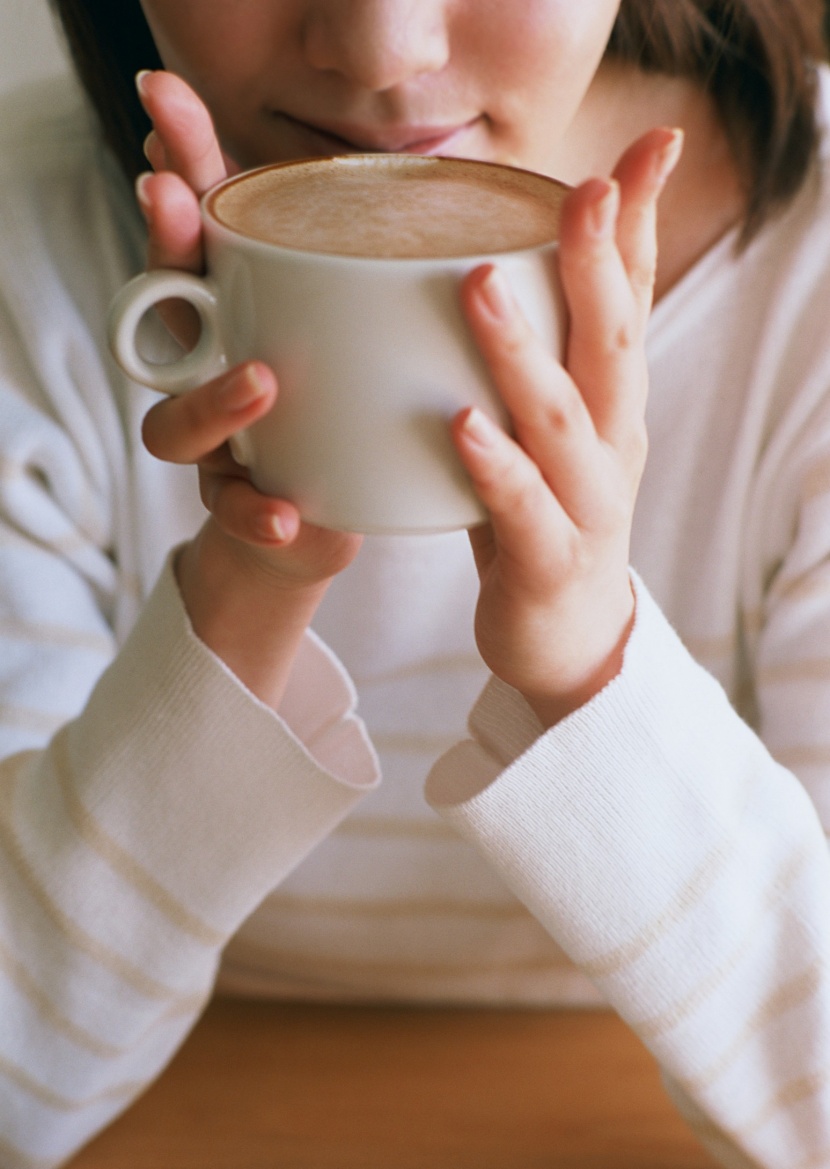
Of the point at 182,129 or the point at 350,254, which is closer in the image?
the point at 350,254

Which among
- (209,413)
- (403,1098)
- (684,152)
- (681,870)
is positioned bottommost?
(403,1098)

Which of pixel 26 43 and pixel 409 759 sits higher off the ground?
pixel 26 43

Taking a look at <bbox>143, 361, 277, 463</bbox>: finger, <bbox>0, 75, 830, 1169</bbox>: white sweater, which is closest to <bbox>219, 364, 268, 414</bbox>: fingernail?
<bbox>143, 361, 277, 463</bbox>: finger

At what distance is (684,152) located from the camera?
3.10 ft

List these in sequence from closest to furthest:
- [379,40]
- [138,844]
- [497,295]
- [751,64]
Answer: [497,295], [379,40], [138,844], [751,64]

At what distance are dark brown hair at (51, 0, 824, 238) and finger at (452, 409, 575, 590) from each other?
450 mm

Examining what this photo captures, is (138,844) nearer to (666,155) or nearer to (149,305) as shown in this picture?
(149,305)

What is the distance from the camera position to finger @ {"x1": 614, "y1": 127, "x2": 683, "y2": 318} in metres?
0.51

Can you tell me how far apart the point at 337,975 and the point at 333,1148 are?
199mm

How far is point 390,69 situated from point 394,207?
0.18 m

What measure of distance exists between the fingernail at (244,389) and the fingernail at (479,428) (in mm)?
76

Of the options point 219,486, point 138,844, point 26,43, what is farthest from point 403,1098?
point 26,43

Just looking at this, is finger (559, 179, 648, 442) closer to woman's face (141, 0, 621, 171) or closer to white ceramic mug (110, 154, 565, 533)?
white ceramic mug (110, 154, 565, 533)

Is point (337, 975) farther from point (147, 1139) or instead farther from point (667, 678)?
point (667, 678)
